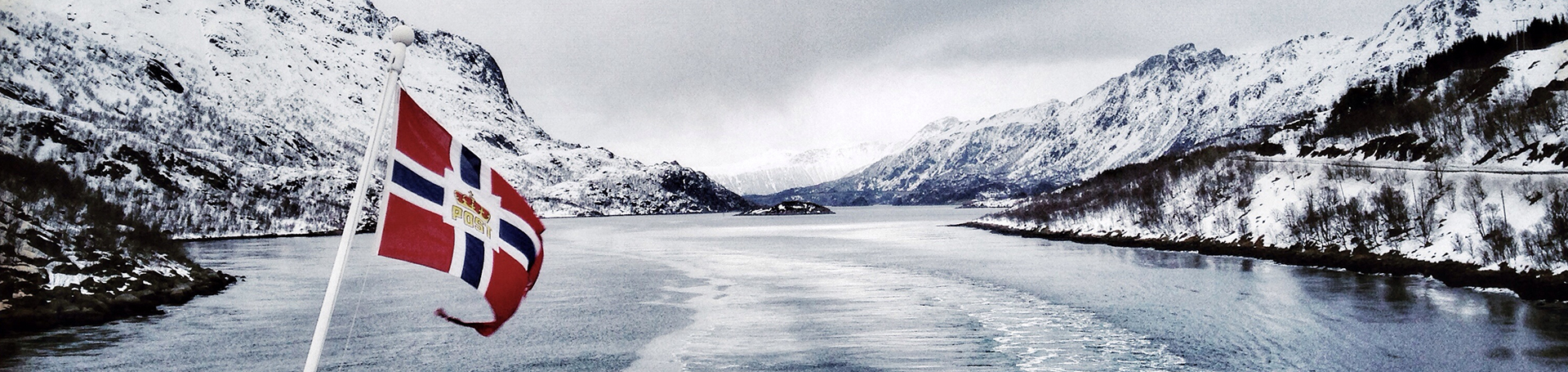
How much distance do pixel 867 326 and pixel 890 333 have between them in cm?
161

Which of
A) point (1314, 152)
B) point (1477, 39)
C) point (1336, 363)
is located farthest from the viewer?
point (1477, 39)

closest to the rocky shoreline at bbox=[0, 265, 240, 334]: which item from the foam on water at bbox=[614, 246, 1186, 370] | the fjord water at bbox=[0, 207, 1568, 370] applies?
the fjord water at bbox=[0, 207, 1568, 370]

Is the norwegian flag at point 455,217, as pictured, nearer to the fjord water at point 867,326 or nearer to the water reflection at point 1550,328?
the fjord water at point 867,326

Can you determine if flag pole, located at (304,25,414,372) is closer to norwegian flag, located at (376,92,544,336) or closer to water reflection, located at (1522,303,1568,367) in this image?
norwegian flag, located at (376,92,544,336)

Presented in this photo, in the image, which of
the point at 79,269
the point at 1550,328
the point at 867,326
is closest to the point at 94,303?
the point at 79,269

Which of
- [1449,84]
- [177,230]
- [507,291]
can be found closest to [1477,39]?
[1449,84]

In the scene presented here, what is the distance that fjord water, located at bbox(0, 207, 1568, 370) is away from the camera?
19.9m

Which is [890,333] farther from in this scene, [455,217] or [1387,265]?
[1387,265]

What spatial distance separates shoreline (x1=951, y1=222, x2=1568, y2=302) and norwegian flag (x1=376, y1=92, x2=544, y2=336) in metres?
33.4

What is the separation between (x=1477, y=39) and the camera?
98.9m

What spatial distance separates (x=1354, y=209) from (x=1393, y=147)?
56.1 feet

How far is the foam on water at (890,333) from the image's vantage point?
19.7 metres

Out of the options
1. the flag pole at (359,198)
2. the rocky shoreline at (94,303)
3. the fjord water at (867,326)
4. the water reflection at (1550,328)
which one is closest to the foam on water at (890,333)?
the fjord water at (867,326)

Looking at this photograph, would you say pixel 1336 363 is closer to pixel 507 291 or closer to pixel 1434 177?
pixel 507 291
